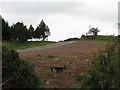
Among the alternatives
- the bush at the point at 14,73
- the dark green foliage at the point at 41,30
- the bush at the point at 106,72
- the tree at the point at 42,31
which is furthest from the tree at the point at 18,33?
the bush at the point at 14,73

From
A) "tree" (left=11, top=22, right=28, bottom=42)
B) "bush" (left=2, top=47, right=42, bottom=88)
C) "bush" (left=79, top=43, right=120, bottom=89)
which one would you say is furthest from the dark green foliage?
"bush" (left=2, top=47, right=42, bottom=88)

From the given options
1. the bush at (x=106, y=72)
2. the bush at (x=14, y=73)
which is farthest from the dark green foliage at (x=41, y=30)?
the bush at (x=14, y=73)

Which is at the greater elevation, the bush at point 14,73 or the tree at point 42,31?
the tree at point 42,31

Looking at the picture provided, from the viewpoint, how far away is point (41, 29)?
64500 millimetres

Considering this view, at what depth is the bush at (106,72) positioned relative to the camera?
17.0 ft

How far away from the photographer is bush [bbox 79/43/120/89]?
5180 mm

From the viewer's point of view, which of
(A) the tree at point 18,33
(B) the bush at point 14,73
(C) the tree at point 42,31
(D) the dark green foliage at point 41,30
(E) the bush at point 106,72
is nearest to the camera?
(B) the bush at point 14,73

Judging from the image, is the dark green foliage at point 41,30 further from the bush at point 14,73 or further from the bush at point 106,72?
the bush at point 14,73

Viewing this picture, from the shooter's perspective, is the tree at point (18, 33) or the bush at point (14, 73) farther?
the tree at point (18, 33)

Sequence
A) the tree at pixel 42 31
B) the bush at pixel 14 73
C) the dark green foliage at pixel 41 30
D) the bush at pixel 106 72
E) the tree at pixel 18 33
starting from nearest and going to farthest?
the bush at pixel 14 73 < the bush at pixel 106 72 < the tree at pixel 18 33 < the dark green foliage at pixel 41 30 < the tree at pixel 42 31

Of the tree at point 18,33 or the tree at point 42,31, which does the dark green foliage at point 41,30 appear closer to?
the tree at point 42,31

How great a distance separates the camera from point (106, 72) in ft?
17.6

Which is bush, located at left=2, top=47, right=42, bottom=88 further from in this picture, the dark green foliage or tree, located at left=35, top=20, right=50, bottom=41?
tree, located at left=35, top=20, right=50, bottom=41

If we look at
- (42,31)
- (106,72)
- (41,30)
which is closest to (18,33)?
(41,30)
